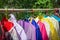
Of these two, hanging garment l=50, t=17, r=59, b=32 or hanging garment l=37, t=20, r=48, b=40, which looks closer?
hanging garment l=37, t=20, r=48, b=40

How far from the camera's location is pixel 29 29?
5.82 feet

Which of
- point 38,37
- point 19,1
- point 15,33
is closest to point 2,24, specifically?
point 15,33

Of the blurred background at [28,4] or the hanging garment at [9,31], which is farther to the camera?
the blurred background at [28,4]

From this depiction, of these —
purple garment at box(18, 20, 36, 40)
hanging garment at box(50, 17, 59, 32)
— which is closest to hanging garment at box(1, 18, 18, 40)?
purple garment at box(18, 20, 36, 40)

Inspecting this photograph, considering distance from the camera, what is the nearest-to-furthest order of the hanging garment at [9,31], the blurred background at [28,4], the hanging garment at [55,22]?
the hanging garment at [9,31], the hanging garment at [55,22], the blurred background at [28,4]

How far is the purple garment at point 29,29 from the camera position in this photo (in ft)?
5.75

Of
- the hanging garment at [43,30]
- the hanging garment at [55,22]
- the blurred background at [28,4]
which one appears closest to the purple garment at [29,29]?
the hanging garment at [43,30]

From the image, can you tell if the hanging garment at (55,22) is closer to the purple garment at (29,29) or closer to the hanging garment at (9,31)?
the purple garment at (29,29)

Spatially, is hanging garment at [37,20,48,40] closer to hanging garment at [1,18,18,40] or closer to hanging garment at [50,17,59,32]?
hanging garment at [50,17,59,32]

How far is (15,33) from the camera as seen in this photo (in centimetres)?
160

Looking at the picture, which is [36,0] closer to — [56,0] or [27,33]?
[56,0]

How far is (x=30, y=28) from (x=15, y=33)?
0.21 meters

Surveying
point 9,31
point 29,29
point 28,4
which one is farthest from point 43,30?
point 28,4

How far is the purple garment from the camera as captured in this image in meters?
1.75
